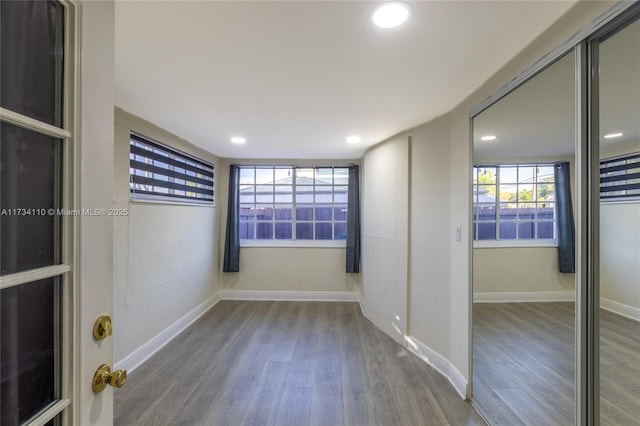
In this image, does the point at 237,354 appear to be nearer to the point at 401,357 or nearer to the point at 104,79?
the point at 401,357

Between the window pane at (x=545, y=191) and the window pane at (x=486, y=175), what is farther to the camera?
the window pane at (x=486, y=175)

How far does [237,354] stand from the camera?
2623 mm

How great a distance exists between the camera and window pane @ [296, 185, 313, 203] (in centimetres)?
442

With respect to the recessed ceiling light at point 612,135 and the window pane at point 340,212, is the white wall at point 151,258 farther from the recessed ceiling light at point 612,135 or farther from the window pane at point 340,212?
the recessed ceiling light at point 612,135

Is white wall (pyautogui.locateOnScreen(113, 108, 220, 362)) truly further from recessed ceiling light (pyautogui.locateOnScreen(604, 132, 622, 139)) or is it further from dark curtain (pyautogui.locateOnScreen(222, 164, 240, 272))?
recessed ceiling light (pyautogui.locateOnScreen(604, 132, 622, 139))

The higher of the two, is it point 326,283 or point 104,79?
point 104,79

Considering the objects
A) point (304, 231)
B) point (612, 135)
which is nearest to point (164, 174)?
point (304, 231)

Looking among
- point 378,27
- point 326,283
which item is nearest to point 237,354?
point 326,283

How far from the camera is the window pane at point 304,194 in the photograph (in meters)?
4.42

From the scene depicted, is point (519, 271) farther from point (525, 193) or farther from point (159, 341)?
point (159, 341)

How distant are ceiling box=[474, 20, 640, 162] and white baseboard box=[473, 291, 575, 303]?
656 mm

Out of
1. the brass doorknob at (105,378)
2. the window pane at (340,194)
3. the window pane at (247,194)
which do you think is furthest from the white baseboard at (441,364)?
the window pane at (247,194)

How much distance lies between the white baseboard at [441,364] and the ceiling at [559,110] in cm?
164

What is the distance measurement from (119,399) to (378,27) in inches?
115
